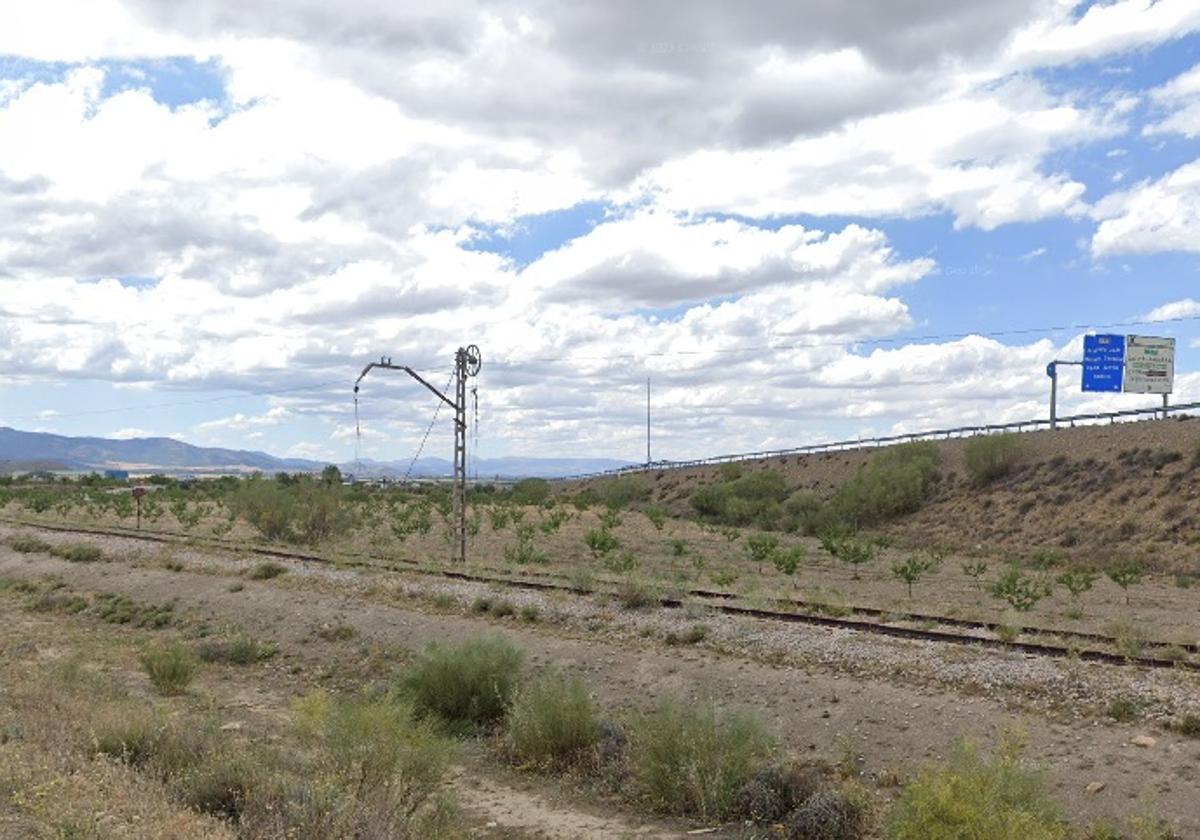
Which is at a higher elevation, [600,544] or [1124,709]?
[1124,709]

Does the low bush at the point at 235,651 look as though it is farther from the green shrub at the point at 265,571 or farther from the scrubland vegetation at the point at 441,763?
the green shrub at the point at 265,571

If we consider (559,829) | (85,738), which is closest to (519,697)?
(559,829)

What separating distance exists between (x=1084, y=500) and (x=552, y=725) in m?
59.0

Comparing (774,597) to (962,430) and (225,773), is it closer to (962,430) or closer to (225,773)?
(225,773)

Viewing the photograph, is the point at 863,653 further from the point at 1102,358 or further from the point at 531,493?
the point at 531,493

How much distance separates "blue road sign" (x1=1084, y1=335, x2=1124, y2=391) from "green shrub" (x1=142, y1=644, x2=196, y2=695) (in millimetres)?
63986

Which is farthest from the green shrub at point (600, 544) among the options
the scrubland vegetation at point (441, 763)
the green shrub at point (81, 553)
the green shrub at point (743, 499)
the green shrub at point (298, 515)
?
the green shrub at point (743, 499)

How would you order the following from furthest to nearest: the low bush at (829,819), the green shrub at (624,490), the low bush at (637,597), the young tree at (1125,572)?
the green shrub at (624,490) < the young tree at (1125,572) < the low bush at (637,597) < the low bush at (829,819)

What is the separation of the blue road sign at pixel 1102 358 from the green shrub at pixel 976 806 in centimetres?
6706

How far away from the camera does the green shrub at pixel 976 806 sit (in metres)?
10.4

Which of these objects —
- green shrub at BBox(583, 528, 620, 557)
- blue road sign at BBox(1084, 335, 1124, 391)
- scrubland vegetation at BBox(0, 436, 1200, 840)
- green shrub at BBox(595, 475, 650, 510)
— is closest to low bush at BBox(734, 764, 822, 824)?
scrubland vegetation at BBox(0, 436, 1200, 840)

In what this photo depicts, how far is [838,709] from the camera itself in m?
17.2

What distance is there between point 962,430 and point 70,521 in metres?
62.8

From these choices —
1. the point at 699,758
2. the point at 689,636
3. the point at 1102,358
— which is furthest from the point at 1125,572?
the point at 1102,358
